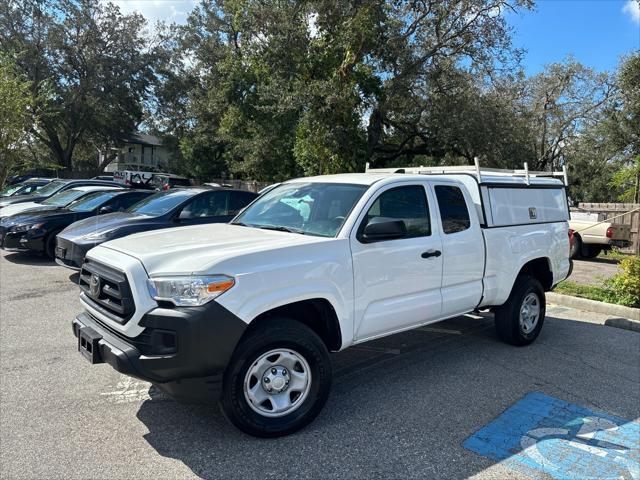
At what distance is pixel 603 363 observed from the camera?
5324 mm

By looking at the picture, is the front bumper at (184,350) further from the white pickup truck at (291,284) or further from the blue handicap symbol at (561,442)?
the blue handicap symbol at (561,442)

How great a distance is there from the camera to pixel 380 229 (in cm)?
382

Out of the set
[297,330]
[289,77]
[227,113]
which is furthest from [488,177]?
[227,113]

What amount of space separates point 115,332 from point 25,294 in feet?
16.9

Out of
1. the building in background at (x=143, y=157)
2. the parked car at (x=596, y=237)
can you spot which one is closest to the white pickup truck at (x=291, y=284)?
the parked car at (x=596, y=237)

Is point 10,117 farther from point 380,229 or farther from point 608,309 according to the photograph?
point 608,309

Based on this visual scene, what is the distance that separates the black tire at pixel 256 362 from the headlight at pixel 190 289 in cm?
43

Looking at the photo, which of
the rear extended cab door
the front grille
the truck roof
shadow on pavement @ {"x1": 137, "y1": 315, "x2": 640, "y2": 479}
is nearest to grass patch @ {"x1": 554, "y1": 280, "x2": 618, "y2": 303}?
shadow on pavement @ {"x1": 137, "y1": 315, "x2": 640, "y2": 479}

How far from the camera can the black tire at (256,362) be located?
10.7 feet

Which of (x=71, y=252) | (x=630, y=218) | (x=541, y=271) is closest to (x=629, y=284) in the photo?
(x=541, y=271)

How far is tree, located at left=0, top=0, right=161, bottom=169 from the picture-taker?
37625mm

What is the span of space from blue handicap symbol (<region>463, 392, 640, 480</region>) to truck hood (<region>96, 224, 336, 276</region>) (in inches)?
77.6

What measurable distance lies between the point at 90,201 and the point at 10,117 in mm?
11068

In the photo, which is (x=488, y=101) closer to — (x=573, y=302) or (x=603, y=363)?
(x=573, y=302)
